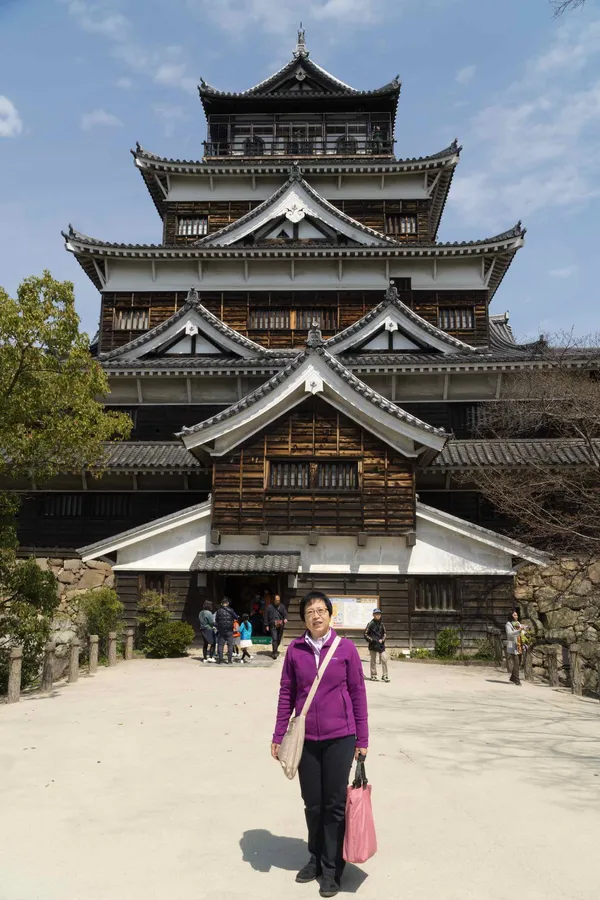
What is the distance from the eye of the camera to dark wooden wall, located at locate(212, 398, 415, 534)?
17.6m

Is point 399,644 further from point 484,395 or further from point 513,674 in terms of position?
point 484,395

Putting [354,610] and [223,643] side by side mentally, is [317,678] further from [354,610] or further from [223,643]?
[354,610]

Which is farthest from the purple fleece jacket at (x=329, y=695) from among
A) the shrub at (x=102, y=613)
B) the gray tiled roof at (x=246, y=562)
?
the gray tiled roof at (x=246, y=562)

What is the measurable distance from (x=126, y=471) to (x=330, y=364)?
698 centimetres

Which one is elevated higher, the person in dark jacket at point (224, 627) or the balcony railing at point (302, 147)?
the balcony railing at point (302, 147)

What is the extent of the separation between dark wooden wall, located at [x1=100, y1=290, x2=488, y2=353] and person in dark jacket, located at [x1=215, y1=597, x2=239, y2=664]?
12.4 m

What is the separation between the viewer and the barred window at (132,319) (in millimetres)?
25453

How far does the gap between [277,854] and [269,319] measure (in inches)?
860

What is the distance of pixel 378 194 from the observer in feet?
89.9

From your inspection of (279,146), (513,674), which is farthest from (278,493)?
(279,146)

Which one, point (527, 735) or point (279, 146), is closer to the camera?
point (527, 735)

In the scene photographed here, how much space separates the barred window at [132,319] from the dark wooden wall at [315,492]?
9.84 meters

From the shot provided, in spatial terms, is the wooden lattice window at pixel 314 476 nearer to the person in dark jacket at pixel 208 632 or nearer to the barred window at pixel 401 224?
the person in dark jacket at pixel 208 632

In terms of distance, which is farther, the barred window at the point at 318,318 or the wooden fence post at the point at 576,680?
the barred window at the point at 318,318
